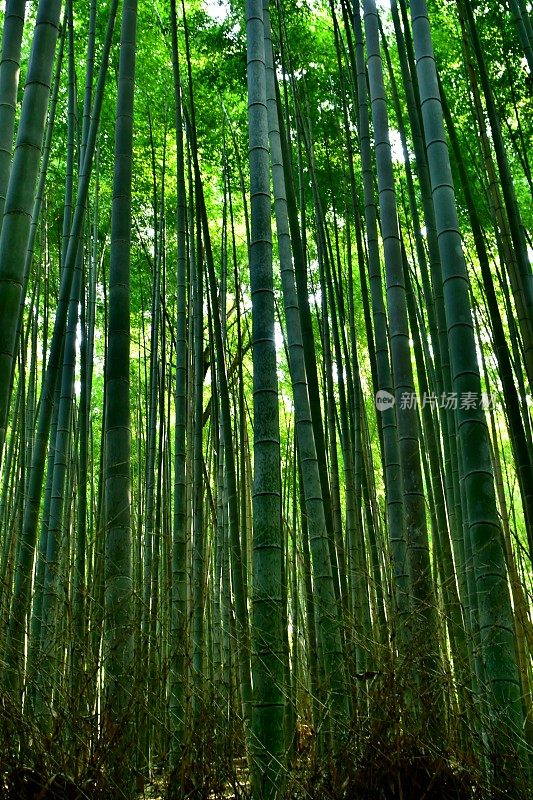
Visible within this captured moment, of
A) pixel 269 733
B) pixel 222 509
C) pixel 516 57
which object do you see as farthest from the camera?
pixel 516 57

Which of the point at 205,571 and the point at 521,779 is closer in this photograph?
the point at 521,779

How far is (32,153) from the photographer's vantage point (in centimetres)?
186

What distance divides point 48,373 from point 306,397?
967 millimetres

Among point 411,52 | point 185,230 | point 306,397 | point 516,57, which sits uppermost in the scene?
point 516,57

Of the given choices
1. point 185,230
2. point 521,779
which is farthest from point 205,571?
point 521,779

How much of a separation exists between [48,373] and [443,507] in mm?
1866

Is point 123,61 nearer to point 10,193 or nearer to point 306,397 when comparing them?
point 10,193

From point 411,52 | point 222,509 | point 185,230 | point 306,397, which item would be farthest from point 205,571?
point 411,52

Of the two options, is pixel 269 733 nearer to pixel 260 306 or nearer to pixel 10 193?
pixel 260 306

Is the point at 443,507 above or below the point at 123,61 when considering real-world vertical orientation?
below

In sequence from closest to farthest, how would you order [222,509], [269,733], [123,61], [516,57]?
[269,733]
[123,61]
[222,509]
[516,57]

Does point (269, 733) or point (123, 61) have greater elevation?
point (123, 61)

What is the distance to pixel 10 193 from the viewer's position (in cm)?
182

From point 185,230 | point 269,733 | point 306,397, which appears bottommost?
point 269,733
